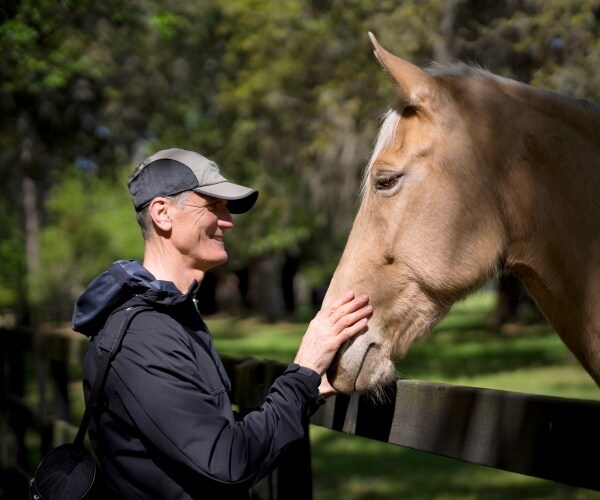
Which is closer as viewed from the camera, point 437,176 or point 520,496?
point 437,176

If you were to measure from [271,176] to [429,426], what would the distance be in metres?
20.1

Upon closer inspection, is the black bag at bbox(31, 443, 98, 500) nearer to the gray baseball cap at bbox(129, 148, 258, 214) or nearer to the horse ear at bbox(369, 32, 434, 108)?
the gray baseball cap at bbox(129, 148, 258, 214)

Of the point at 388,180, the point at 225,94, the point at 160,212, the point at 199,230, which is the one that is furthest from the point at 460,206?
the point at 225,94

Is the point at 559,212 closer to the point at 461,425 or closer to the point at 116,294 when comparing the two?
the point at 461,425

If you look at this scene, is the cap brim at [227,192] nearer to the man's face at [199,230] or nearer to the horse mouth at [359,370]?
the man's face at [199,230]

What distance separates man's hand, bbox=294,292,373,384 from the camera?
8.27ft

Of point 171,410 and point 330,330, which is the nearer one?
point 171,410

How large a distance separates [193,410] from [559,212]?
4.18 ft

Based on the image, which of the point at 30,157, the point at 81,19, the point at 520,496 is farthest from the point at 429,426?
the point at 30,157

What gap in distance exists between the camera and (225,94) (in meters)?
19.8

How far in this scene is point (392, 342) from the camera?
285cm

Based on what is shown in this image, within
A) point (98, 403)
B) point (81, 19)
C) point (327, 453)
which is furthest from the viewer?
point (327, 453)

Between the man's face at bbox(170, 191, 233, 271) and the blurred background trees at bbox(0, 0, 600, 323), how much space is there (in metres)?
0.89

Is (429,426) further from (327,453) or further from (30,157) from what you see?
(30,157)
